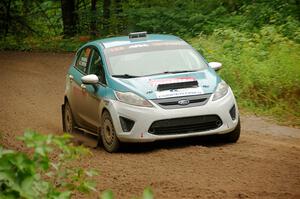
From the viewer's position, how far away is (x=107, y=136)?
428 inches

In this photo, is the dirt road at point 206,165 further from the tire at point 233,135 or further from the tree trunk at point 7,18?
the tree trunk at point 7,18

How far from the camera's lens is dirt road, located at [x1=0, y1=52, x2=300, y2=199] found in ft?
25.7

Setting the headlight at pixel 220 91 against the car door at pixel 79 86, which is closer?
the headlight at pixel 220 91

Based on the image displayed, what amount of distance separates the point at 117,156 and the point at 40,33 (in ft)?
85.7

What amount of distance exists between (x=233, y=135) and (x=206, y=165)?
1.93 meters

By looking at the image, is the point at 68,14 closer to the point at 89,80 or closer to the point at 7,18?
the point at 7,18

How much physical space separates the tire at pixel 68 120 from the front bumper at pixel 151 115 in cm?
241

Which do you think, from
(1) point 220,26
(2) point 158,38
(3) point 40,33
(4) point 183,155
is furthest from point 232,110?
(3) point 40,33

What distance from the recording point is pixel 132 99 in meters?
10.5

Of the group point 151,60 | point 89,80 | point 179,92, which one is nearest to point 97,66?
point 89,80

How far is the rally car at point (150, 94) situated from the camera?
1038 centimetres

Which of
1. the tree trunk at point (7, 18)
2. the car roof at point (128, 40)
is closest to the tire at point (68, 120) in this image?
the car roof at point (128, 40)

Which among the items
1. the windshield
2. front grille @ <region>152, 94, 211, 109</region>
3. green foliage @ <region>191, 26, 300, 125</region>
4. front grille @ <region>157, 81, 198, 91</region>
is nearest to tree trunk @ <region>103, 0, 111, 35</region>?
green foliage @ <region>191, 26, 300, 125</region>

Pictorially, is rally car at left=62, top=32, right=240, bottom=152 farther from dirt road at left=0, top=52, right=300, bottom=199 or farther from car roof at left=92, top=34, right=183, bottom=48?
dirt road at left=0, top=52, right=300, bottom=199
